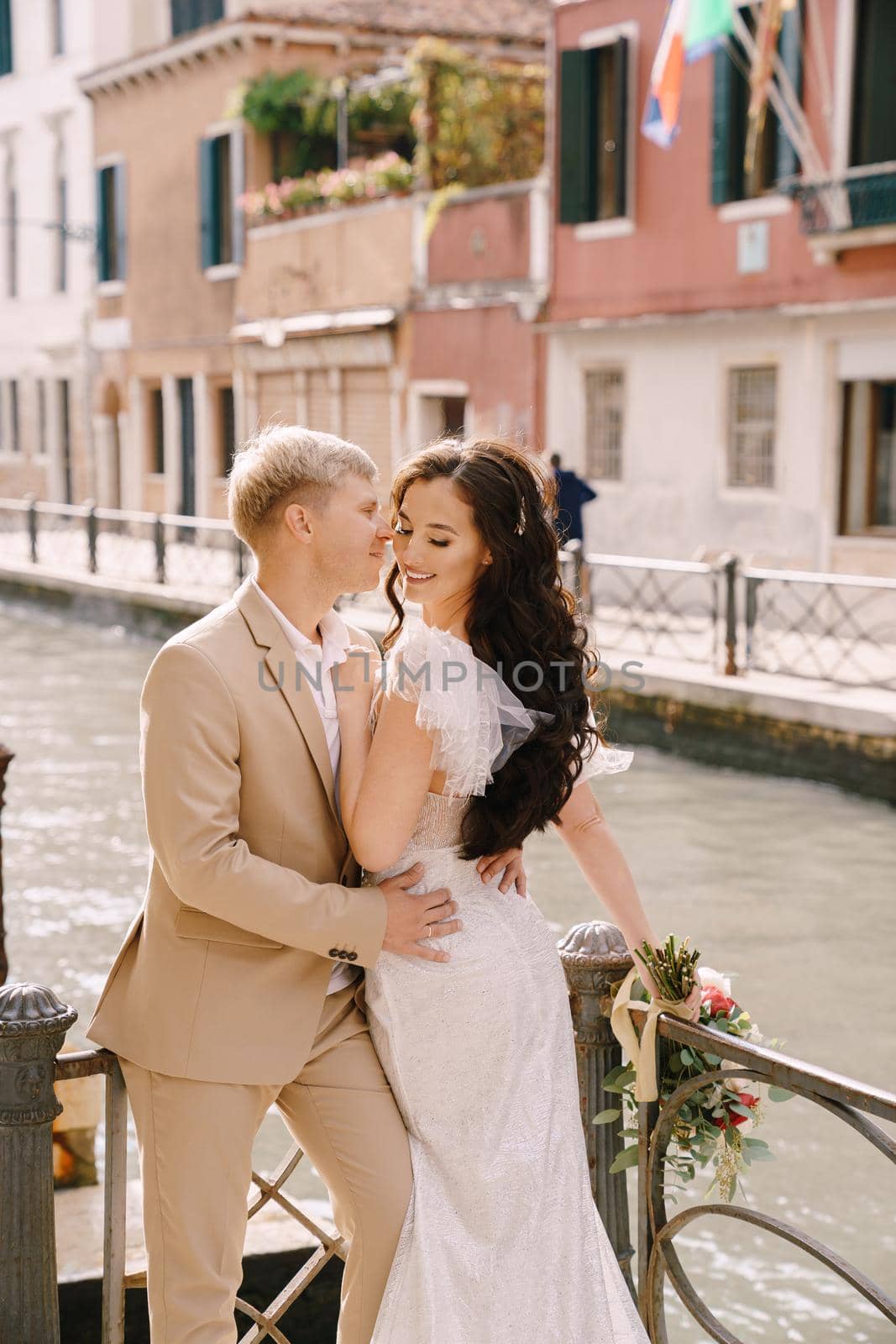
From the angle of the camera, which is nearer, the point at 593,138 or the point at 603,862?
the point at 603,862

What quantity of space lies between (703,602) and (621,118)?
4.95m

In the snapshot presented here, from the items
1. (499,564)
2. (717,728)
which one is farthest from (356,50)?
(499,564)

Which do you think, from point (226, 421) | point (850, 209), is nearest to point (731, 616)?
point (850, 209)

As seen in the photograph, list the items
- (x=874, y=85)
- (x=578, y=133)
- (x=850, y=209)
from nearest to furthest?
1. (x=850, y=209)
2. (x=874, y=85)
3. (x=578, y=133)

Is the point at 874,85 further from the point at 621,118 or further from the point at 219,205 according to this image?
the point at 219,205

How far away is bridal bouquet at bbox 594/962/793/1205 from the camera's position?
2641mm

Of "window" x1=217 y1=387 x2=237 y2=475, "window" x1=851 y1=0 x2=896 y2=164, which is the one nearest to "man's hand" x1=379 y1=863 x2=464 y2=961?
"window" x1=851 y1=0 x2=896 y2=164

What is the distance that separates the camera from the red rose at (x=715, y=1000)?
2.69 meters

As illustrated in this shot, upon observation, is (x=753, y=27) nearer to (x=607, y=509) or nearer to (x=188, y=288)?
(x=607, y=509)

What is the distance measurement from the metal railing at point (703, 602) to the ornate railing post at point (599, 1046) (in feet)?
26.3

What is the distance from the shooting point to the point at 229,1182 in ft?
7.97

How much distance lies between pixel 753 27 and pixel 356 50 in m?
9.00

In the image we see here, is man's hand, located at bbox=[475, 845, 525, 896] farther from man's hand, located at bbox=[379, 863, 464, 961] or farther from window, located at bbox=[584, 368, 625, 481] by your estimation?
window, located at bbox=[584, 368, 625, 481]

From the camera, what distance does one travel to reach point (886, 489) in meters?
14.6
